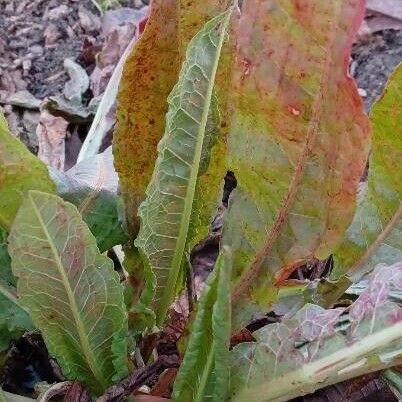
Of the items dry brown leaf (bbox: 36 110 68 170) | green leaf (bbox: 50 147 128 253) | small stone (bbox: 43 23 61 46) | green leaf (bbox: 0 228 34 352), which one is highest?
small stone (bbox: 43 23 61 46)

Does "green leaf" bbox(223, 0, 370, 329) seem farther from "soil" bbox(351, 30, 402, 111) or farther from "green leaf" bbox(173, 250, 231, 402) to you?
"soil" bbox(351, 30, 402, 111)

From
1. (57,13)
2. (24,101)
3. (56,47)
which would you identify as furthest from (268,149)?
(57,13)

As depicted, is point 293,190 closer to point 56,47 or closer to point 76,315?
point 76,315

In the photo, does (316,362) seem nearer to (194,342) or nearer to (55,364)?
(194,342)

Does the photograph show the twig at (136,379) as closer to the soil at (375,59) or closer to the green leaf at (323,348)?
the green leaf at (323,348)

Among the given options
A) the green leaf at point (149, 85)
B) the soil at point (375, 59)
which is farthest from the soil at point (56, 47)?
the green leaf at point (149, 85)

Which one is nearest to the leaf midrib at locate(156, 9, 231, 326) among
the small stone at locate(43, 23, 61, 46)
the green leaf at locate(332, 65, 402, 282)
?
the green leaf at locate(332, 65, 402, 282)
